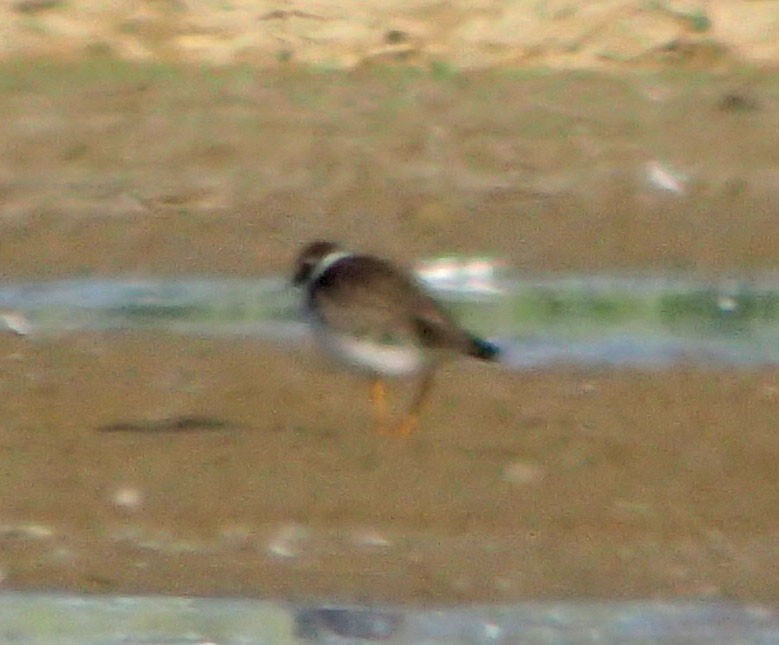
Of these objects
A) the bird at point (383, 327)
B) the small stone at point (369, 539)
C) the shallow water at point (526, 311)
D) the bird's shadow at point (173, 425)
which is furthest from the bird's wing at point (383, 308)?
the small stone at point (369, 539)

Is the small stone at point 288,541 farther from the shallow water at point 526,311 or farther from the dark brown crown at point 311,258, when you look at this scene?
the shallow water at point 526,311

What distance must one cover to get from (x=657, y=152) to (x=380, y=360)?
135 inches

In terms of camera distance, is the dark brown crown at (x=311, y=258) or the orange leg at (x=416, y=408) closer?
the orange leg at (x=416, y=408)

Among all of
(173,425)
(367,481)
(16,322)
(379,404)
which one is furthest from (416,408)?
(16,322)

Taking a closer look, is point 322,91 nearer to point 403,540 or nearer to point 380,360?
point 380,360

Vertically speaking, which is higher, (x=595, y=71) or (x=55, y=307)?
(x=595, y=71)

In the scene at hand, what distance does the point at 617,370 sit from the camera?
8727 millimetres

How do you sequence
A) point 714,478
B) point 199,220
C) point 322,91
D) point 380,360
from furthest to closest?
point 322,91 → point 199,220 → point 380,360 → point 714,478

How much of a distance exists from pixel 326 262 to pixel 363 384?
53 centimetres

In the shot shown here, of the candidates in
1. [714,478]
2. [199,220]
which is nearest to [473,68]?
[199,220]

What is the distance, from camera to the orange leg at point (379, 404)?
809cm

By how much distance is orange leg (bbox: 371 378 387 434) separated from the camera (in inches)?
319

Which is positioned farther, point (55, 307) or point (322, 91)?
point (322, 91)

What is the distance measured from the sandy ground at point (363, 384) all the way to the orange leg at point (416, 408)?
6cm
